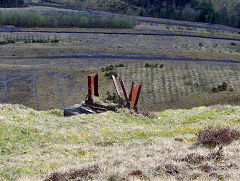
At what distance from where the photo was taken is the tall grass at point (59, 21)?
85.8 m

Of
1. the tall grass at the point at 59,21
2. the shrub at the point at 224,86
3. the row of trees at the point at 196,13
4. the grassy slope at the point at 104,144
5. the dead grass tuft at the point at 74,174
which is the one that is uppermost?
the row of trees at the point at 196,13

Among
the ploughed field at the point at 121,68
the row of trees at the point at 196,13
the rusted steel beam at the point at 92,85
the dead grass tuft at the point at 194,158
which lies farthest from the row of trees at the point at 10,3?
the dead grass tuft at the point at 194,158

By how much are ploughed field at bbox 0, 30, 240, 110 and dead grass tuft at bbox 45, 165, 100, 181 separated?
25341 mm

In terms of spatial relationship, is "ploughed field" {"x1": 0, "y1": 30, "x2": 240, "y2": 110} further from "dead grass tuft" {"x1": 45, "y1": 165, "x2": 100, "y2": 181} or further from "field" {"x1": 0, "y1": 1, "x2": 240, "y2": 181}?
"dead grass tuft" {"x1": 45, "y1": 165, "x2": 100, "y2": 181}

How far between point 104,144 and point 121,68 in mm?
36790

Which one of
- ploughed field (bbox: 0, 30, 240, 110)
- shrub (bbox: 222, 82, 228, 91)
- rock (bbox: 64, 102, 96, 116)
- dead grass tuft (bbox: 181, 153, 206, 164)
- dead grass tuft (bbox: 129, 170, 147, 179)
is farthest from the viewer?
shrub (bbox: 222, 82, 228, 91)

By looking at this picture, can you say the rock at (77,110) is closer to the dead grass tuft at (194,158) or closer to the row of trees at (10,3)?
the dead grass tuft at (194,158)

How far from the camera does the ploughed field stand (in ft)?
121

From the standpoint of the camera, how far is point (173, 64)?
174 feet

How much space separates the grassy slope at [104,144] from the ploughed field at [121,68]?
671 inches

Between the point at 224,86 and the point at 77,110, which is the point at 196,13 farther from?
the point at 77,110

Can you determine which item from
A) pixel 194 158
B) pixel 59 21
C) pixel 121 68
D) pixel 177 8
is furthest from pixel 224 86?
pixel 177 8

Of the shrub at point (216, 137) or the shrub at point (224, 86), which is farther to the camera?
the shrub at point (224, 86)

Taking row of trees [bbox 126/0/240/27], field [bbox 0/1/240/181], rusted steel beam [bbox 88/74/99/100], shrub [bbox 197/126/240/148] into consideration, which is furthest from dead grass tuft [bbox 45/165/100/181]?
row of trees [bbox 126/0/240/27]
